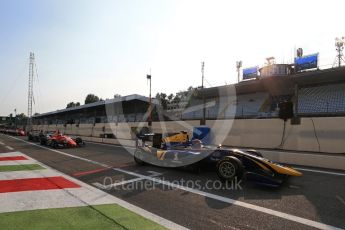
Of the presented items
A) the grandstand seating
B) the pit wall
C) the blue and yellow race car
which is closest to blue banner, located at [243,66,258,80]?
the grandstand seating

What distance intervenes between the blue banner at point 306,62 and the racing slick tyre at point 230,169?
89.2 ft

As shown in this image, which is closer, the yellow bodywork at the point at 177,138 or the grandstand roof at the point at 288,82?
the yellow bodywork at the point at 177,138

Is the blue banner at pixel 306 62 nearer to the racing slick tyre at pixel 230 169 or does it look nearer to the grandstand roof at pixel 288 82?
the grandstand roof at pixel 288 82

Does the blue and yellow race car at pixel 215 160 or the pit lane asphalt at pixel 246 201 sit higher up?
the blue and yellow race car at pixel 215 160

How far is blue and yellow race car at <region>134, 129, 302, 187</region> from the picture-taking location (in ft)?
25.9

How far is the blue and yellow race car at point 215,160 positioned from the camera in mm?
7906

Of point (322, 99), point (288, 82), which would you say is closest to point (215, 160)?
point (322, 99)

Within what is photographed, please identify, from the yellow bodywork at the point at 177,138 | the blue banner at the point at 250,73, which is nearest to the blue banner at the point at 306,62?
the blue banner at the point at 250,73

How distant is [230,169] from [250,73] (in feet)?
105

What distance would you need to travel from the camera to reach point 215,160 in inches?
359

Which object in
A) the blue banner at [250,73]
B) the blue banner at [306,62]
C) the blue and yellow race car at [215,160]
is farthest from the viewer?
the blue banner at [250,73]

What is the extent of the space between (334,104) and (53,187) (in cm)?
2123

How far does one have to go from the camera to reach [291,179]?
880 cm

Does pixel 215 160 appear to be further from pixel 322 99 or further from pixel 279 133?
pixel 322 99
